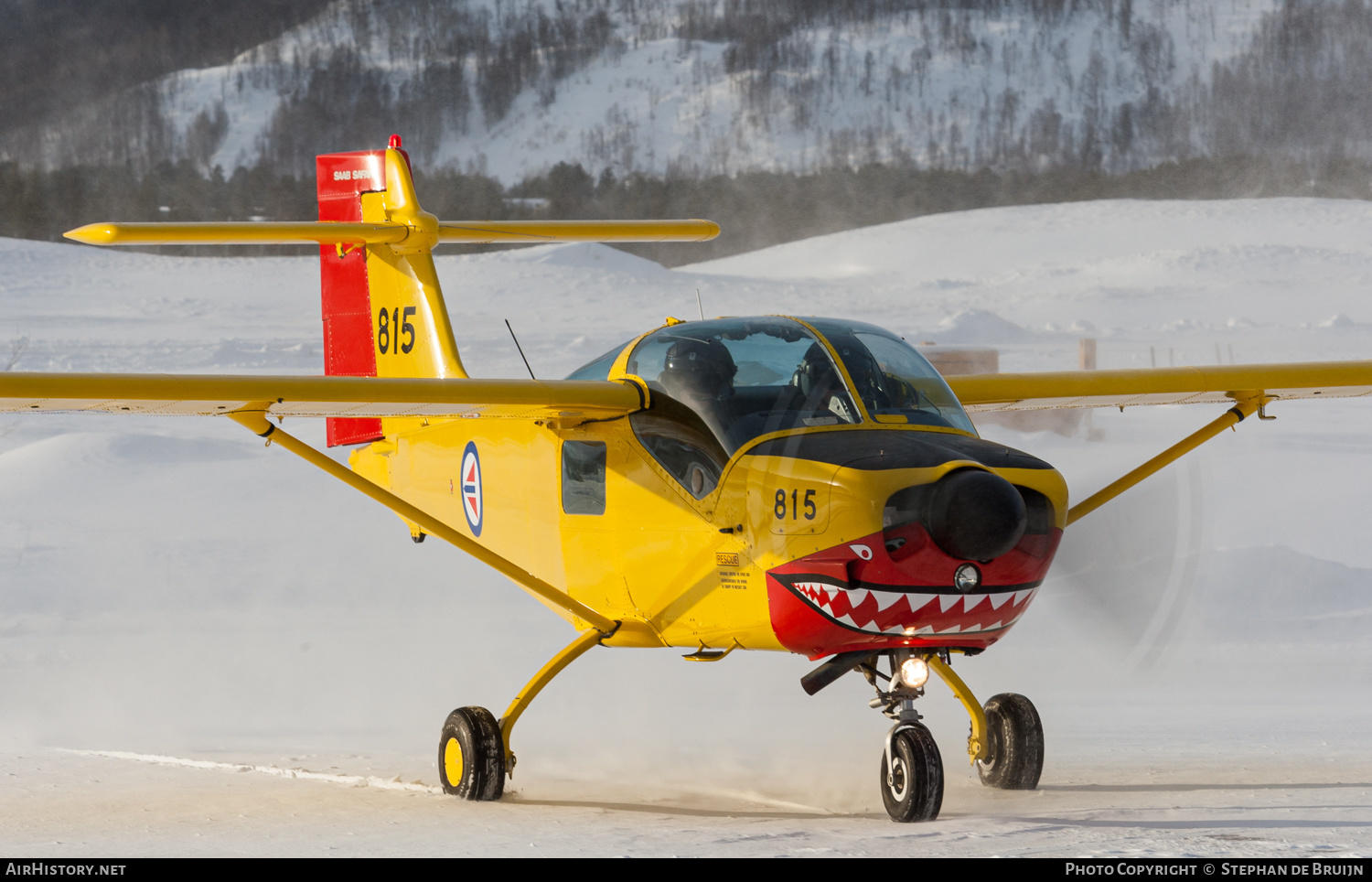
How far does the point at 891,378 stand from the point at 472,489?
3397 millimetres

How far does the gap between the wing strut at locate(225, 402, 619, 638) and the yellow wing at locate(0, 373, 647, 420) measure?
15cm

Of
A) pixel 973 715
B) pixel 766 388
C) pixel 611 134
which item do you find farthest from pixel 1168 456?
pixel 611 134

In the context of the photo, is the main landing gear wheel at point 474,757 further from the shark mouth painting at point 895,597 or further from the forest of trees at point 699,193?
the forest of trees at point 699,193

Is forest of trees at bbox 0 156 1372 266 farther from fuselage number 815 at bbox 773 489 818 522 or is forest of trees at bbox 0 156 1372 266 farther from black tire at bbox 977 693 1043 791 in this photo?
fuselage number 815 at bbox 773 489 818 522

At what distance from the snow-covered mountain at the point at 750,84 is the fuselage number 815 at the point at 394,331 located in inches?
2824

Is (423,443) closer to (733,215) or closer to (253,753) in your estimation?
(253,753)

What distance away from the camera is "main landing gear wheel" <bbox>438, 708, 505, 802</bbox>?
28.3ft

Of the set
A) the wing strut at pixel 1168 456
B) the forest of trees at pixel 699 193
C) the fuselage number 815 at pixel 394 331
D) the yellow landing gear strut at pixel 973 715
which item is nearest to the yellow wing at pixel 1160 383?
the wing strut at pixel 1168 456

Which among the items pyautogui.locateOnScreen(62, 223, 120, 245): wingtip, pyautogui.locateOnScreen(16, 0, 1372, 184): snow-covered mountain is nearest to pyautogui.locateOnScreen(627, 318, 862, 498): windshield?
pyautogui.locateOnScreen(62, 223, 120, 245): wingtip

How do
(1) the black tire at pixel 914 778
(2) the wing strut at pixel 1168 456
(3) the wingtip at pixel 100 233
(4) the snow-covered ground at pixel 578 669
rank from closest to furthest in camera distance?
(1) the black tire at pixel 914 778 → (4) the snow-covered ground at pixel 578 669 → (2) the wing strut at pixel 1168 456 → (3) the wingtip at pixel 100 233

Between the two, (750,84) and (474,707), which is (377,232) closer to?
(474,707)

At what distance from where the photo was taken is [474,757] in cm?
862

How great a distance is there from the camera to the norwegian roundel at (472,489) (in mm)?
9789

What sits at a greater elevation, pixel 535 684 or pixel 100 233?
pixel 100 233
